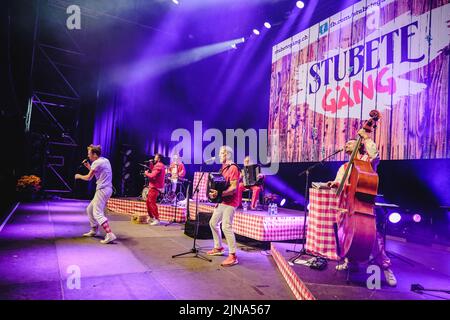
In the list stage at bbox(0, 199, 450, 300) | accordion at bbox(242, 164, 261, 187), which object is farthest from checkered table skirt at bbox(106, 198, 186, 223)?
accordion at bbox(242, 164, 261, 187)

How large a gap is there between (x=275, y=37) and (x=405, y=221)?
6628mm

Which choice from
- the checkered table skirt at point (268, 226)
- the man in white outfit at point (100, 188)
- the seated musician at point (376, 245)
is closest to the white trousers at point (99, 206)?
the man in white outfit at point (100, 188)

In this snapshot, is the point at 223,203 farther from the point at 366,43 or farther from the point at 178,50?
the point at 178,50

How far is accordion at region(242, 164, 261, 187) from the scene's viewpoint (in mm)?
7082

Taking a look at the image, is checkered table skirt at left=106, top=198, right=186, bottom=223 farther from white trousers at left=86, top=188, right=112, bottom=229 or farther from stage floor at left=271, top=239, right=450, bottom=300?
stage floor at left=271, top=239, right=450, bottom=300

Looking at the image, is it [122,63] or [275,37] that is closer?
[275,37]

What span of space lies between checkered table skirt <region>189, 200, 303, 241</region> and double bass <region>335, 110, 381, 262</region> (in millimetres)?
2437

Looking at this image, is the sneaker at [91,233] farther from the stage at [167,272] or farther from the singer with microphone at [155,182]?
the singer with microphone at [155,182]

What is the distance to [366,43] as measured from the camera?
676 centimetres

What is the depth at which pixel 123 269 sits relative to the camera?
4.13 metres

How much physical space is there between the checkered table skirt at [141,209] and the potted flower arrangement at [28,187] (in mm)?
2716
